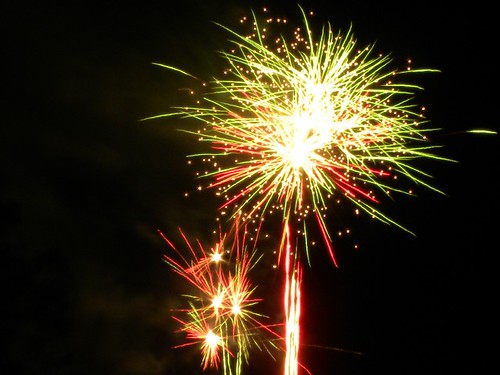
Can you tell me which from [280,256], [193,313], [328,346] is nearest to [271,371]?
[328,346]

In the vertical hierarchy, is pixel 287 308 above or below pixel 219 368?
below

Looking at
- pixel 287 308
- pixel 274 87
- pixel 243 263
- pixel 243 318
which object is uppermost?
pixel 274 87

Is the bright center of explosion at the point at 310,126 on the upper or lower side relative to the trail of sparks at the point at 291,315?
upper

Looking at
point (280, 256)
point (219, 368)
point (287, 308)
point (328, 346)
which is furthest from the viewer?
point (328, 346)

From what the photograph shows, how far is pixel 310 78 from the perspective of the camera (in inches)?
240

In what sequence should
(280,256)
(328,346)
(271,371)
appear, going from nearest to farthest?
(280,256), (271,371), (328,346)

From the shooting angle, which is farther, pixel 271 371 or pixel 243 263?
pixel 271 371

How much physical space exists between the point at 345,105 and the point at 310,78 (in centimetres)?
50

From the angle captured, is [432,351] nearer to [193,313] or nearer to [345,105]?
[193,313]

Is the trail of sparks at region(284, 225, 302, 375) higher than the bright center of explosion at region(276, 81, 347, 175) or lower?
lower

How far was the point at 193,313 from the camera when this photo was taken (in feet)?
24.6

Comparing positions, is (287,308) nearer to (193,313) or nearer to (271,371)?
(193,313)

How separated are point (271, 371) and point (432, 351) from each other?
4013mm

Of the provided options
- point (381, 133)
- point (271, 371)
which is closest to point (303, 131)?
point (381, 133)
